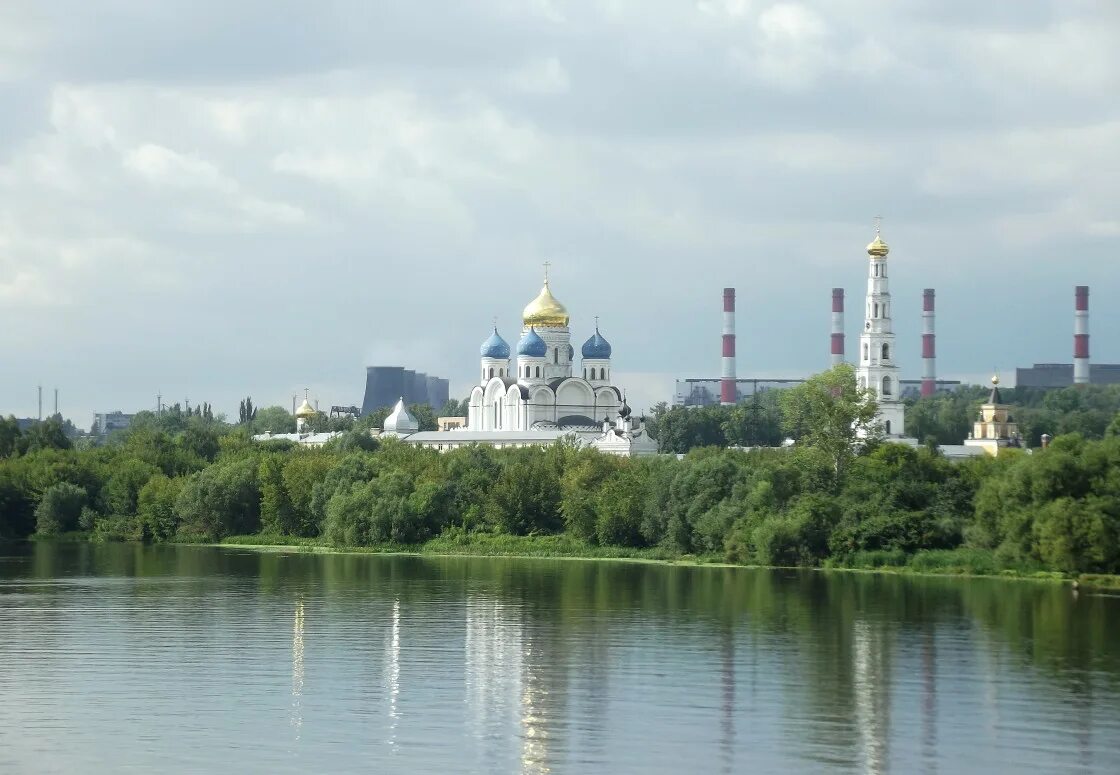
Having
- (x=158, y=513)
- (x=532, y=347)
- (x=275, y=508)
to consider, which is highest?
(x=532, y=347)

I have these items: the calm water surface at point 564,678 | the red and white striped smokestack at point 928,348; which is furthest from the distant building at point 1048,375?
the calm water surface at point 564,678

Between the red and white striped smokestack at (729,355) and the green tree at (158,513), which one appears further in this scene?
the red and white striped smokestack at (729,355)

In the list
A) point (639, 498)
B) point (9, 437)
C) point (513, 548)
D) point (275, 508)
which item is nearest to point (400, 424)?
point (9, 437)

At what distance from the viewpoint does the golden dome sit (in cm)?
7675

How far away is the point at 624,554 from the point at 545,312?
4019cm

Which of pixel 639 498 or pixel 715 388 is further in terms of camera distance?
pixel 715 388

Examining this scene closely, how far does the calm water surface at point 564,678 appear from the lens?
14602mm

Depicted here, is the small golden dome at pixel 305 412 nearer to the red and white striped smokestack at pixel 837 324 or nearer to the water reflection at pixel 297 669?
the red and white striped smokestack at pixel 837 324

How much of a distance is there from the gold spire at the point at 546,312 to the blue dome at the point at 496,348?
1.75 meters

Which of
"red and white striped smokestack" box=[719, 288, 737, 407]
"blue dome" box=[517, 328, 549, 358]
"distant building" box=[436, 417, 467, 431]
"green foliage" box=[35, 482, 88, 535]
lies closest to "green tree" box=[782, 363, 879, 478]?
"green foliage" box=[35, 482, 88, 535]

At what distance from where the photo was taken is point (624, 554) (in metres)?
37.0

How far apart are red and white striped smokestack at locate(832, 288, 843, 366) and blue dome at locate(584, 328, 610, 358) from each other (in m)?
13.9

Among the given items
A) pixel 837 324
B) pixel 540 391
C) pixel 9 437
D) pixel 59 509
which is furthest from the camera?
pixel 837 324

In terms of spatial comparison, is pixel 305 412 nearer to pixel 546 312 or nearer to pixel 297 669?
pixel 546 312
